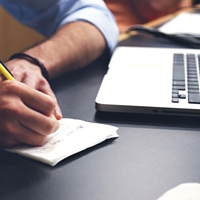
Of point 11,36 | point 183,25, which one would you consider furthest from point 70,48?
point 11,36

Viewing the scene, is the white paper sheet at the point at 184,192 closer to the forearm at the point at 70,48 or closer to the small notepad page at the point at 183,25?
the forearm at the point at 70,48

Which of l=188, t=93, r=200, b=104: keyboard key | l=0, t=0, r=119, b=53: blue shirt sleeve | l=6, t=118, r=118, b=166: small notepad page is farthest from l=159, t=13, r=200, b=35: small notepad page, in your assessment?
l=6, t=118, r=118, b=166: small notepad page

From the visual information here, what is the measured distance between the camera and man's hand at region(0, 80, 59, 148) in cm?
48

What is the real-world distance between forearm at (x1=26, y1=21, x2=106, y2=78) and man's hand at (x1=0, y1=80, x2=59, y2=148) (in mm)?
220

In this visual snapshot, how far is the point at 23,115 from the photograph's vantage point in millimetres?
483

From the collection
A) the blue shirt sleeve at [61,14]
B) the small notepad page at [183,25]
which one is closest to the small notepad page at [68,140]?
the blue shirt sleeve at [61,14]

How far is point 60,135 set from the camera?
52 centimetres

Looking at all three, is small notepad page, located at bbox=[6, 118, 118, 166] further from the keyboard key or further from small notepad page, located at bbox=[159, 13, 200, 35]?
small notepad page, located at bbox=[159, 13, 200, 35]

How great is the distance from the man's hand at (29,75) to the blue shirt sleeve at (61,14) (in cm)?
23

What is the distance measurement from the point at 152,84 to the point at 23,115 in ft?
0.78

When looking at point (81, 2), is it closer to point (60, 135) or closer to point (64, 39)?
point (64, 39)

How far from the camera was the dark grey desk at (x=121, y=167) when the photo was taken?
43 cm

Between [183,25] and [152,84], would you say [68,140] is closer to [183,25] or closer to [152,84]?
[152,84]

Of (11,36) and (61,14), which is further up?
(61,14)
